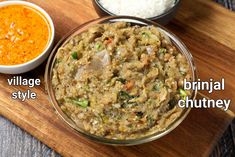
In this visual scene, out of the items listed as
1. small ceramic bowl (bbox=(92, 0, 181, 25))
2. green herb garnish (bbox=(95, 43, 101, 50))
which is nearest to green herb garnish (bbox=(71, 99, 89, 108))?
green herb garnish (bbox=(95, 43, 101, 50))

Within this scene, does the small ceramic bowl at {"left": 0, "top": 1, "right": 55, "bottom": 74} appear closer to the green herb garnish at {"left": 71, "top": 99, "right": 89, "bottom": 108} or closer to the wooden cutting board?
the wooden cutting board

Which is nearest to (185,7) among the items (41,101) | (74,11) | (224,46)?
(224,46)

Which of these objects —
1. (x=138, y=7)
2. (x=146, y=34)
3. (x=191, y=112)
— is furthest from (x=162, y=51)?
(x=138, y=7)

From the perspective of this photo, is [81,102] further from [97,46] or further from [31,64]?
[31,64]

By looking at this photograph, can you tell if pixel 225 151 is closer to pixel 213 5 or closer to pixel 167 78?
pixel 167 78

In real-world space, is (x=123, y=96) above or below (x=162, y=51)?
below
